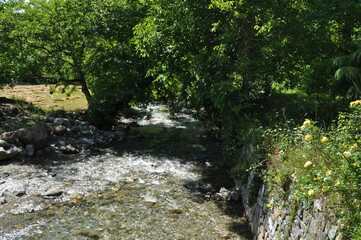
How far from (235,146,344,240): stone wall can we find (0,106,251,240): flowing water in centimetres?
62

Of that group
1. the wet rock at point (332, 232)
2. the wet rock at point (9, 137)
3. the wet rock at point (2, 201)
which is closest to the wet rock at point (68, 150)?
the wet rock at point (9, 137)

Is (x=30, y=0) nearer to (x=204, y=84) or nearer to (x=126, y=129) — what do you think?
(x=126, y=129)

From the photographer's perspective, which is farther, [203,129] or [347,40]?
[203,129]

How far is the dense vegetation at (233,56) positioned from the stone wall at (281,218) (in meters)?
0.63

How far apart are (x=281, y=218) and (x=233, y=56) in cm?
681

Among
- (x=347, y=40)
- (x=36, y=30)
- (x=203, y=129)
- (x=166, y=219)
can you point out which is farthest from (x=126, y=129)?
(x=347, y=40)

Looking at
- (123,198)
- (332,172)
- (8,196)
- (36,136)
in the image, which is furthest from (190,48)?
(332,172)

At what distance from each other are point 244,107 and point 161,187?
386cm

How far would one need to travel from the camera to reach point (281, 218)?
5398 millimetres

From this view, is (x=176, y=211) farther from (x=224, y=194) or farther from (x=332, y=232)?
(x=332, y=232)

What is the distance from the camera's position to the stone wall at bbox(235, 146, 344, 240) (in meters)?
4.01

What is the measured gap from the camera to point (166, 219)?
7.75 meters

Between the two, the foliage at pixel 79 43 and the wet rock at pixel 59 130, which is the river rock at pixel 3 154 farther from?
the foliage at pixel 79 43

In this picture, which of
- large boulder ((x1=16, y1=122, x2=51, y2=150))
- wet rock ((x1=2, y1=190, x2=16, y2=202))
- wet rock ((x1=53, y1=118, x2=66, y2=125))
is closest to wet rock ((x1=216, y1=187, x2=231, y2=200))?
wet rock ((x1=2, y1=190, x2=16, y2=202))
